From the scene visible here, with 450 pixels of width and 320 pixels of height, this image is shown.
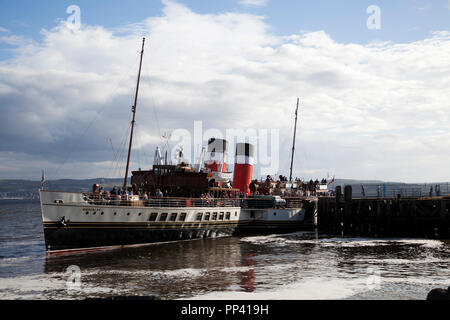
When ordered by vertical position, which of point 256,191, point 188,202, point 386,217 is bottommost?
point 386,217

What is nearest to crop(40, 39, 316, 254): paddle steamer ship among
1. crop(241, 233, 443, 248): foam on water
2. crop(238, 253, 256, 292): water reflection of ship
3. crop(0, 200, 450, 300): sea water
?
crop(0, 200, 450, 300): sea water

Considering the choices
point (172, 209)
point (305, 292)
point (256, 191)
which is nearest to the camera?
point (305, 292)

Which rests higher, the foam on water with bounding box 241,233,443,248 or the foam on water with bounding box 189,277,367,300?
the foam on water with bounding box 189,277,367,300

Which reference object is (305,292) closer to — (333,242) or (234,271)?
(234,271)

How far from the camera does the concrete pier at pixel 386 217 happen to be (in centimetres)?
3525

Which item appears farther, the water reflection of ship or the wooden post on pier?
the wooden post on pier

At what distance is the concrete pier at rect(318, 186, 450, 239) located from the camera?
35.2 meters

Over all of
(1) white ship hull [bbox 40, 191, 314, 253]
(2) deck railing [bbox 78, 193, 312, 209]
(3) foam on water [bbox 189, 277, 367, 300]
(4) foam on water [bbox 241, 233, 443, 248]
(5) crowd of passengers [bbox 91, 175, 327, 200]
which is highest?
(5) crowd of passengers [bbox 91, 175, 327, 200]

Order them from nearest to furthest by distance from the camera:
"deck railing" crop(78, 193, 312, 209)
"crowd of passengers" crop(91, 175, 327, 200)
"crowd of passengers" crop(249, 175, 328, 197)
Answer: "deck railing" crop(78, 193, 312, 209) → "crowd of passengers" crop(91, 175, 327, 200) → "crowd of passengers" crop(249, 175, 328, 197)

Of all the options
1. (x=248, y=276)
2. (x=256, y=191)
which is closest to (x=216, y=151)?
(x=256, y=191)

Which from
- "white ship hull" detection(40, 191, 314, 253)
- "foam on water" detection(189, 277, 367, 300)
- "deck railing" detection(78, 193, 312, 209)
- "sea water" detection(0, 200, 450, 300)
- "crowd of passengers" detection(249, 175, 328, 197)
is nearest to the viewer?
"foam on water" detection(189, 277, 367, 300)

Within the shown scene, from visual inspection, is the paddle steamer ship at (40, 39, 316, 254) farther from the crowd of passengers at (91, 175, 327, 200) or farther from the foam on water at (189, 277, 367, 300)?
the foam on water at (189, 277, 367, 300)

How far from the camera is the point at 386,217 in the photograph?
37.7 metres
